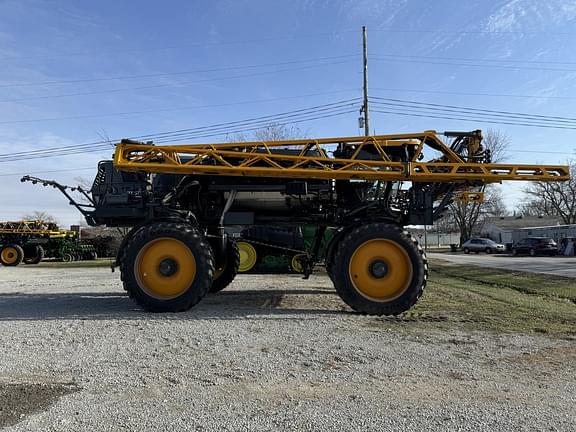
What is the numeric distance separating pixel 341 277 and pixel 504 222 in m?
84.2

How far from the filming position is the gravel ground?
13.1 ft

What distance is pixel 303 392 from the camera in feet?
15.1

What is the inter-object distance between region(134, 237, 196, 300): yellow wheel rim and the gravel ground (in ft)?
2.04

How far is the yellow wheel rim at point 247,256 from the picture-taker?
18.9 m

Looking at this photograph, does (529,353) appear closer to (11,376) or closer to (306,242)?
(11,376)

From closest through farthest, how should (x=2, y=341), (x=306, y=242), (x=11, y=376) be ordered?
1. (x=11, y=376)
2. (x=2, y=341)
3. (x=306, y=242)

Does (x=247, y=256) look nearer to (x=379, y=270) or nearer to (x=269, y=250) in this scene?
(x=269, y=250)

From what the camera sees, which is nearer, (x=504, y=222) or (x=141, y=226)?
(x=141, y=226)

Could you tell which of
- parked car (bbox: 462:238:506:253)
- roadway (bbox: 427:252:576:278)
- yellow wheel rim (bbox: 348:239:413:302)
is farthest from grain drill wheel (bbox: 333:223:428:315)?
parked car (bbox: 462:238:506:253)

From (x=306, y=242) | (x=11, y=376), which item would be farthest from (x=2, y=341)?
(x=306, y=242)

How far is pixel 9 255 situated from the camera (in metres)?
31.1

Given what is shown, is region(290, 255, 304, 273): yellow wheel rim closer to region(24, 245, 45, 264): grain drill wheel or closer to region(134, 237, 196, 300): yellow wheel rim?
region(134, 237, 196, 300): yellow wheel rim

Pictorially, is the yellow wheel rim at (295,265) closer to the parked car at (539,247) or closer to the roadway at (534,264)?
the roadway at (534,264)

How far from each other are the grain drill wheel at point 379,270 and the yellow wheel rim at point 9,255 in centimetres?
2853
